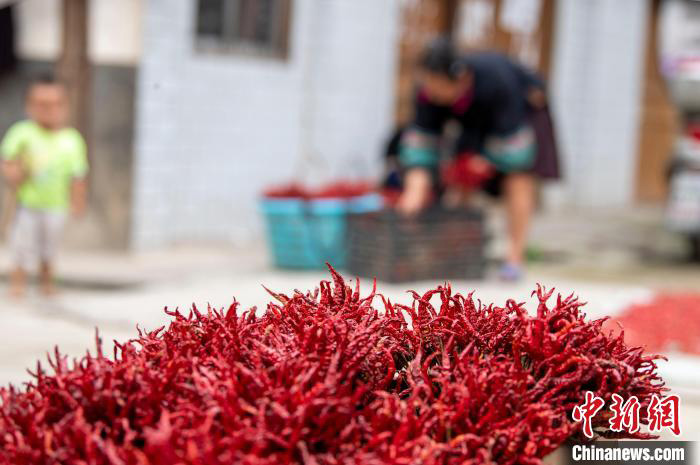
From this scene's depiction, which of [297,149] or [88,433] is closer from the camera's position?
[88,433]

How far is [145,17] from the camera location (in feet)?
28.7

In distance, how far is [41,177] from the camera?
7.40 meters

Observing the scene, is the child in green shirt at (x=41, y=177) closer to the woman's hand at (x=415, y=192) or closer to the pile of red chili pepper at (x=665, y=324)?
the woman's hand at (x=415, y=192)

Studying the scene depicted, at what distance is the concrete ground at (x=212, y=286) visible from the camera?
578 centimetres

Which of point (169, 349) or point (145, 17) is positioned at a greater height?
point (145, 17)

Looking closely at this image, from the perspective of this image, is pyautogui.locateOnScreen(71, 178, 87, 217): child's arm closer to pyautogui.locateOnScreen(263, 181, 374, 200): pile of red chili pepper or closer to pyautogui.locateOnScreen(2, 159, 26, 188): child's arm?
pyautogui.locateOnScreen(2, 159, 26, 188): child's arm

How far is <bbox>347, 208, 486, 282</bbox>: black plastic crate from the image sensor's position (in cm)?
769

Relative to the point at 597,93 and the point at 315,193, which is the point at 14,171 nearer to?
the point at 315,193

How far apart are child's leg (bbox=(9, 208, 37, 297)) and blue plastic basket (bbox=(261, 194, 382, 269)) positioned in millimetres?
1780

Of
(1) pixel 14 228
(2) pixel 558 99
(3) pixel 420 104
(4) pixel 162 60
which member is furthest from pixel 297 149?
(2) pixel 558 99

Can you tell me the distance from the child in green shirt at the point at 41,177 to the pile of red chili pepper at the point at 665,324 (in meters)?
3.55

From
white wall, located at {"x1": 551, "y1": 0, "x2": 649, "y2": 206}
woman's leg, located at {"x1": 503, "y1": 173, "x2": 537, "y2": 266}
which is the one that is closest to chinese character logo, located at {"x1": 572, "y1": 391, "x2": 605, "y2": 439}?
woman's leg, located at {"x1": 503, "y1": 173, "x2": 537, "y2": 266}

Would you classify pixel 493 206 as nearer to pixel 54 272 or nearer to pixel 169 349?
pixel 54 272

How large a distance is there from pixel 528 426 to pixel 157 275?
Result: 234 inches
